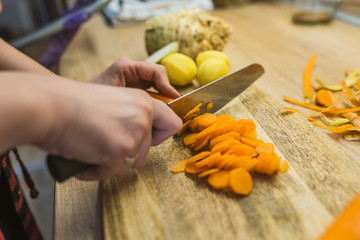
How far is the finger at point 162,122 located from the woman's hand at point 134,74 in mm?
250

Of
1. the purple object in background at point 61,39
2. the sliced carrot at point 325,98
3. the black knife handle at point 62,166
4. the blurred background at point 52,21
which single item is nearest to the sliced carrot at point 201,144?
the black knife handle at point 62,166

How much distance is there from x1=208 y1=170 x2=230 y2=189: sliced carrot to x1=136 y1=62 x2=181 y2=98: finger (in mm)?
348

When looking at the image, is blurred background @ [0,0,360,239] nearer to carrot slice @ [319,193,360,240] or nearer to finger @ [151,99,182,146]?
finger @ [151,99,182,146]

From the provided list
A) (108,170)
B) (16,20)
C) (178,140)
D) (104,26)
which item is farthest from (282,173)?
(16,20)

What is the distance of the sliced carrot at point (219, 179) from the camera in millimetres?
693

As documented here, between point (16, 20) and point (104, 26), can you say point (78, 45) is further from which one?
point (16, 20)

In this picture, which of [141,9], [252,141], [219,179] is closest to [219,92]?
[252,141]

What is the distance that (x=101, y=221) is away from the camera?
0.68m

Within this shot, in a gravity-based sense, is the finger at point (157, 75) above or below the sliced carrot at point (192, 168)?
above

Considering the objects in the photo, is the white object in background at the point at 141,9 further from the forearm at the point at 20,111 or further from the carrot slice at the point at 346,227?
the carrot slice at the point at 346,227

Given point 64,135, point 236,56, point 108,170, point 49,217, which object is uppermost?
point 64,135

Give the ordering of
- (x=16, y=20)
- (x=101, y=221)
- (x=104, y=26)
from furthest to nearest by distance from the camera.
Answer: (x=16, y=20) < (x=104, y=26) < (x=101, y=221)

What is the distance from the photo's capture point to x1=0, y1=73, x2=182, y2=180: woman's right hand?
1.62ft

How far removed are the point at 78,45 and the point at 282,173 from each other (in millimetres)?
1475
